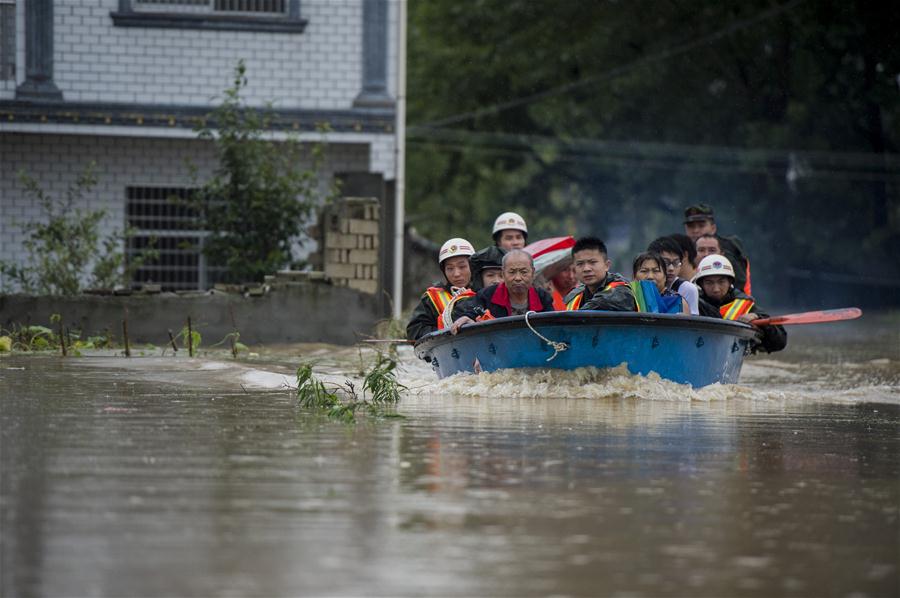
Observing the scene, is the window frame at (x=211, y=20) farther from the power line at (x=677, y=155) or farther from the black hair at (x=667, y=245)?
the power line at (x=677, y=155)

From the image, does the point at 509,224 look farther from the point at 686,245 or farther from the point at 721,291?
the point at 721,291

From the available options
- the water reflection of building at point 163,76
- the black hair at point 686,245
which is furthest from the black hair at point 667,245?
the water reflection of building at point 163,76

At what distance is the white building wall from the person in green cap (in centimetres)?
718

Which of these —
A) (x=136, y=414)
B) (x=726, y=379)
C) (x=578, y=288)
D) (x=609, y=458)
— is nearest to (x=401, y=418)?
(x=136, y=414)

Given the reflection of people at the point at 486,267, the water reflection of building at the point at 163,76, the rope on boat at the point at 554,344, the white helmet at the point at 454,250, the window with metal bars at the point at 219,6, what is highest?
the window with metal bars at the point at 219,6

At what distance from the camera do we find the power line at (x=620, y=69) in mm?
47781

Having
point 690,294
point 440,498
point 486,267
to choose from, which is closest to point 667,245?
point 690,294

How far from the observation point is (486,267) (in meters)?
15.8

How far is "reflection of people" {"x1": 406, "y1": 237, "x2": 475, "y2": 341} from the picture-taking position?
1597 centimetres

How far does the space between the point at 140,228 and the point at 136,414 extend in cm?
1463

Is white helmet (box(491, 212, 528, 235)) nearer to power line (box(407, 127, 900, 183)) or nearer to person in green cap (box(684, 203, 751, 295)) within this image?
person in green cap (box(684, 203, 751, 295))

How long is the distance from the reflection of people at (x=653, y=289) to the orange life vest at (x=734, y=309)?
115cm

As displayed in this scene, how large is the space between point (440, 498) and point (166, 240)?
731 inches

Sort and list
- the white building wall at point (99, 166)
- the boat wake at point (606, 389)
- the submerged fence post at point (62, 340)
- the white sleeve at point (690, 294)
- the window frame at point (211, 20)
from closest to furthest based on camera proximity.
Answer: the boat wake at point (606, 389) < the white sleeve at point (690, 294) < the submerged fence post at point (62, 340) < the window frame at point (211, 20) < the white building wall at point (99, 166)
